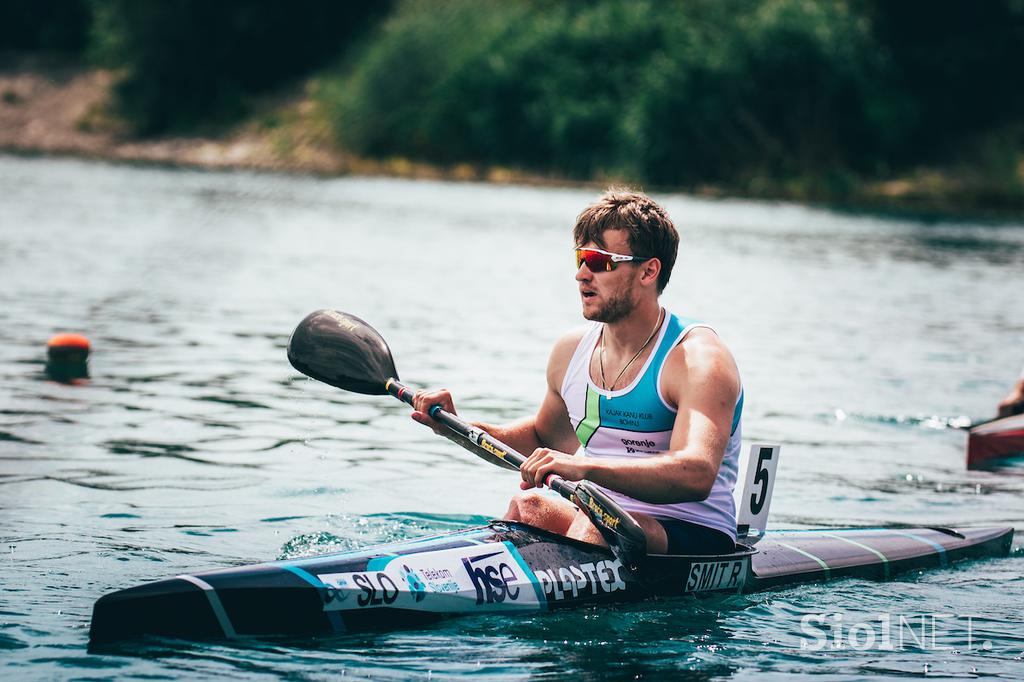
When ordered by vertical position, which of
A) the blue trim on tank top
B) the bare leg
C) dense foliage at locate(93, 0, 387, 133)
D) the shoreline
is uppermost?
the shoreline

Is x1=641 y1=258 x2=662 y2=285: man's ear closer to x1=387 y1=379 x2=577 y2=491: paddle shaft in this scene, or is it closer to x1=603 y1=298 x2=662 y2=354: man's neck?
x1=603 y1=298 x2=662 y2=354: man's neck

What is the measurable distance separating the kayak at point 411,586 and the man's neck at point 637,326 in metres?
0.88

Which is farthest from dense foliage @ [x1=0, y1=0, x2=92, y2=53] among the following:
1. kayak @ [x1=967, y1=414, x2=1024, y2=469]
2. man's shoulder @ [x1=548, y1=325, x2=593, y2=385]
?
man's shoulder @ [x1=548, y1=325, x2=593, y2=385]

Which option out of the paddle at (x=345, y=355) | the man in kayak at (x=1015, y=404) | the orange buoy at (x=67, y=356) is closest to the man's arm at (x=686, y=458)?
the paddle at (x=345, y=355)

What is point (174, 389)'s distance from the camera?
1150 cm

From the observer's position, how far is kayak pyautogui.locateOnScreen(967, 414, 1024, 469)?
10414mm

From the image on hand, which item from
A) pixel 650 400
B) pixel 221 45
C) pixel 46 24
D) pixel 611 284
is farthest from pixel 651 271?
pixel 46 24

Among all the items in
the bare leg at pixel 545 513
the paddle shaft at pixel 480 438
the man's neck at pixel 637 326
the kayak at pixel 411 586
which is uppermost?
the man's neck at pixel 637 326

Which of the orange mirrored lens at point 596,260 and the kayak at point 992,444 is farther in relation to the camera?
the kayak at point 992,444

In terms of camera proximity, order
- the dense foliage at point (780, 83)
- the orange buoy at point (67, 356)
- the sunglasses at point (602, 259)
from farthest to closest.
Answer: the dense foliage at point (780, 83) < the orange buoy at point (67, 356) < the sunglasses at point (602, 259)

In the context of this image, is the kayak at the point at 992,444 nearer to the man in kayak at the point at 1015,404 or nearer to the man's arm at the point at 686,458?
the man in kayak at the point at 1015,404

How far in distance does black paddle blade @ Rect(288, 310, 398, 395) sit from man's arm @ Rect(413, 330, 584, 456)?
633 millimetres

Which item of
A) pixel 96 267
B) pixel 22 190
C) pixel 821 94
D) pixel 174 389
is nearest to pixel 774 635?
pixel 174 389

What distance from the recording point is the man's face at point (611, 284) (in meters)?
5.70
